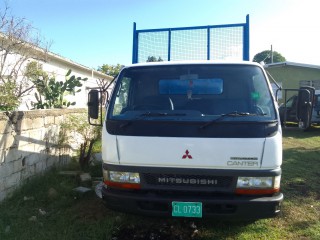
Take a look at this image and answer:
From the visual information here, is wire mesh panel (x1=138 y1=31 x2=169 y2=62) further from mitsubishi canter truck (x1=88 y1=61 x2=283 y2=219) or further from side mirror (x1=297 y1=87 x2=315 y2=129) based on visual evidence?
side mirror (x1=297 y1=87 x2=315 y2=129)

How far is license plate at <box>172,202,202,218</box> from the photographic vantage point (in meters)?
3.37

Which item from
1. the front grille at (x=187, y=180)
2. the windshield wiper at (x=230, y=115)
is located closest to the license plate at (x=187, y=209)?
the front grille at (x=187, y=180)

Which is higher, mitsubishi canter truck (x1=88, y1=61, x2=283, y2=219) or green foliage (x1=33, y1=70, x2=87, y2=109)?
green foliage (x1=33, y1=70, x2=87, y2=109)

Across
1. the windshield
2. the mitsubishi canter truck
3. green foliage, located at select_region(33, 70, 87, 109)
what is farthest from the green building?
the mitsubishi canter truck

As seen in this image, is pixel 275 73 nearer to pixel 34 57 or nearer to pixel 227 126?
pixel 34 57

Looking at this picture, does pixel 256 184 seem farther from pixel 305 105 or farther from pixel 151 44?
pixel 151 44

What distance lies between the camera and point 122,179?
3584mm

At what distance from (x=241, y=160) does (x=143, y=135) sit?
1.05 meters

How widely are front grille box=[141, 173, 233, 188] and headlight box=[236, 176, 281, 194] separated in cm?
12

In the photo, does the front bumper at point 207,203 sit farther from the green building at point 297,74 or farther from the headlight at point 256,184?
the green building at point 297,74

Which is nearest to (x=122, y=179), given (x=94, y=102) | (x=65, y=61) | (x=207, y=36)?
(x=94, y=102)

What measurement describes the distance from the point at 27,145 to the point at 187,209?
10.6ft

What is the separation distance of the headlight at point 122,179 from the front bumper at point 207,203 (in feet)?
0.28

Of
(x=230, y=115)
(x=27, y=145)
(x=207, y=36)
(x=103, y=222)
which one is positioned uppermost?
(x=207, y=36)
